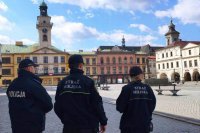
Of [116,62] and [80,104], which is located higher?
[116,62]

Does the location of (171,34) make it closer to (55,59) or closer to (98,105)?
(55,59)

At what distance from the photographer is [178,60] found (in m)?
79.1

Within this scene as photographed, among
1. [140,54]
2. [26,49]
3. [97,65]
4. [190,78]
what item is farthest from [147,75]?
[26,49]

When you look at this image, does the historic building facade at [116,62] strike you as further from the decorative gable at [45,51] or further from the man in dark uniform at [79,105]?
the man in dark uniform at [79,105]

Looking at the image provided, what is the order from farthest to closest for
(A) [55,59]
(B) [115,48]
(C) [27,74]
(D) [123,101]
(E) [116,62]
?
1. (B) [115,48]
2. (E) [116,62]
3. (A) [55,59]
4. (D) [123,101]
5. (C) [27,74]

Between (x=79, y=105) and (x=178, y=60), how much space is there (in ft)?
252

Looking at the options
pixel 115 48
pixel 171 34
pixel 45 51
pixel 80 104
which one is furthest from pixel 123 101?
pixel 115 48

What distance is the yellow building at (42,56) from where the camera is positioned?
8531cm

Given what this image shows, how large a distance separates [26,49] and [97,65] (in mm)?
20975

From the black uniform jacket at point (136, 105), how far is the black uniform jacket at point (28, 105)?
1322 millimetres

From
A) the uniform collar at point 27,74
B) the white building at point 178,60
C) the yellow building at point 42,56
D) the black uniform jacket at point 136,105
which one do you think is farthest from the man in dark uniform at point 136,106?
the yellow building at point 42,56

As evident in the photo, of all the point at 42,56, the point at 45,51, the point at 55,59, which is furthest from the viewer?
the point at 55,59

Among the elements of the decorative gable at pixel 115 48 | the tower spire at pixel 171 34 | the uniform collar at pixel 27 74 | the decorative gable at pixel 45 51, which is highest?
the tower spire at pixel 171 34

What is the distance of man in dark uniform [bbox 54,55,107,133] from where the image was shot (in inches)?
192
